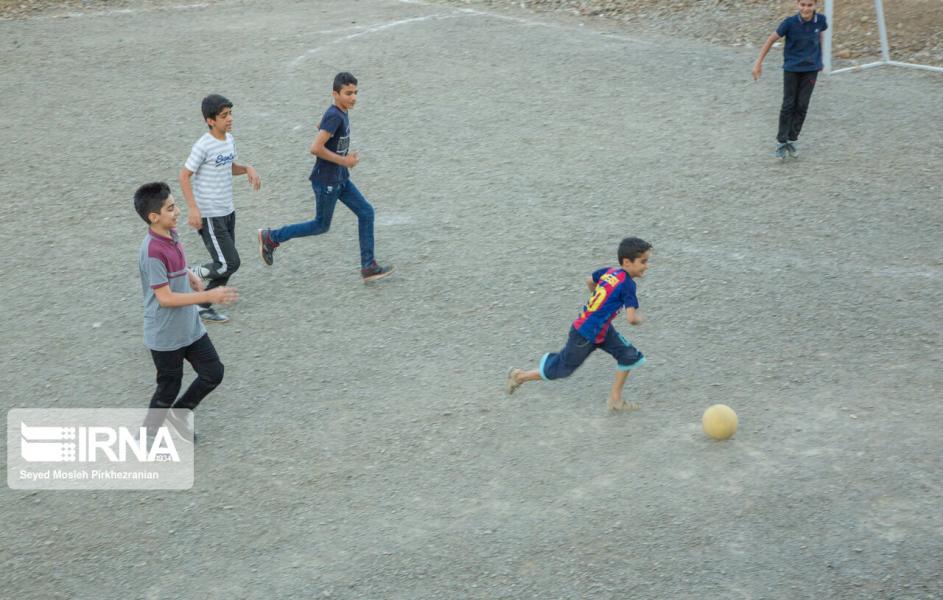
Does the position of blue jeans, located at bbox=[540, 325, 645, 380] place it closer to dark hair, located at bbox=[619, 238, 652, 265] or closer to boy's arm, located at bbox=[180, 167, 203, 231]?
dark hair, located at bbox=[619, 238, 652, 265]

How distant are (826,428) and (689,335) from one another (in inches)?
55.1

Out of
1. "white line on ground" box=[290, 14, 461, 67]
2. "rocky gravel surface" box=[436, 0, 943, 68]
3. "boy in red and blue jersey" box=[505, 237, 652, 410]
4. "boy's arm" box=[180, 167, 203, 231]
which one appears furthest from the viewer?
"white line on ground" box=[290, 14, 461, 67]

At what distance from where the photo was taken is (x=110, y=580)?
5309 mm

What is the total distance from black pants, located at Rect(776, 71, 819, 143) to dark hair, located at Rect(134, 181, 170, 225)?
663cm

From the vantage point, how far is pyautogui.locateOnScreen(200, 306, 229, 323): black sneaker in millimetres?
8023

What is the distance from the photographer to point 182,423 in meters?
6.43

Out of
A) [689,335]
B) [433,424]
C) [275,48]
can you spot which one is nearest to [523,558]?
[433,424]

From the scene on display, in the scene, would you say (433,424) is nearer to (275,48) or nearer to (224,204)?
(224,204)

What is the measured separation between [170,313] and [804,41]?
7118 millimetres

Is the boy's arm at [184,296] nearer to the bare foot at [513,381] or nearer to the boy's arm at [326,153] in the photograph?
the bare foot at [513,381]

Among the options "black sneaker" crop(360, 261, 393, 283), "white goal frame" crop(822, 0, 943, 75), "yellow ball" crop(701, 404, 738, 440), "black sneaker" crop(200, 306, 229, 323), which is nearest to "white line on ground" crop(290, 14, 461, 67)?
"white goal frame" crop(822, 0, 943, 75)

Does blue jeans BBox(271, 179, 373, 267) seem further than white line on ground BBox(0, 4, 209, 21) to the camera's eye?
No

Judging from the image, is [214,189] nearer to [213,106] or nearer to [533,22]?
[213,106]

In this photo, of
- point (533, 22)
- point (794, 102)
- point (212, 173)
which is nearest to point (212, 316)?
point (212, 173)
